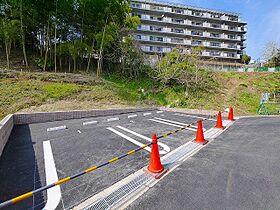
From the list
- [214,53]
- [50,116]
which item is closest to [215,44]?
[214,53]

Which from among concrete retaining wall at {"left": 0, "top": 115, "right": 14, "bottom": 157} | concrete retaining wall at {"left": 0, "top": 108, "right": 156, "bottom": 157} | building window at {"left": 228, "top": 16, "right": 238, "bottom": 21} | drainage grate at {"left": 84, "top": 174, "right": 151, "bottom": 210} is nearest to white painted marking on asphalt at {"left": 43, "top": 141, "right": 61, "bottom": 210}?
drainage grate at {"left": 84, "top": 174, "right": 151, "bottom": 210}

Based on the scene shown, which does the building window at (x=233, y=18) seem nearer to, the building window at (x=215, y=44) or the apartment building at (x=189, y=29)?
the apartment building at (x=189, y=29)

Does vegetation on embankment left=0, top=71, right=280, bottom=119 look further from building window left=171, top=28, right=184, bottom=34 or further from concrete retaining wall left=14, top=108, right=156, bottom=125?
building window left=171, top=28, right=184, bottom=34

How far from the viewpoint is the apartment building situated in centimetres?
3064

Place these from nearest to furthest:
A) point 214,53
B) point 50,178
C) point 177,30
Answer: point 50,178 < point 177,30 < point 214,53

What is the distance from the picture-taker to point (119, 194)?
225 centimetres

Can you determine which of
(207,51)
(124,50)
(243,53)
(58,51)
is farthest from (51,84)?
(243,53)

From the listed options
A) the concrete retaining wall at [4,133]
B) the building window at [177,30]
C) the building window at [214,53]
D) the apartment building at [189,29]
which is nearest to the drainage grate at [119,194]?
the concrete retaining wall at [4,133]

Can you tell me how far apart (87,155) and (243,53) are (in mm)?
45061

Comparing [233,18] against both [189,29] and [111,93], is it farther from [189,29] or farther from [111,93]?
[111,93]

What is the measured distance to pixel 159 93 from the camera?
14.2 m

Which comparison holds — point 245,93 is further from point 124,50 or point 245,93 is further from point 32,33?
point 32,33

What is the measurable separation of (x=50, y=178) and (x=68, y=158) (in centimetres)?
75

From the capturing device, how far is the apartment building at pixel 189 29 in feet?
101
